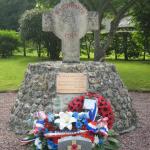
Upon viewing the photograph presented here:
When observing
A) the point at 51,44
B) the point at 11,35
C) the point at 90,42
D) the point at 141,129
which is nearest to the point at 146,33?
the point at 90,42

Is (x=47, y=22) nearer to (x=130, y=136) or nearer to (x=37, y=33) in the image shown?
(x=130, y=136)

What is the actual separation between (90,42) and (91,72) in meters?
20.1

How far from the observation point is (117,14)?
21.0 meters

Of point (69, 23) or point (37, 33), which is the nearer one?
point (69, 23)

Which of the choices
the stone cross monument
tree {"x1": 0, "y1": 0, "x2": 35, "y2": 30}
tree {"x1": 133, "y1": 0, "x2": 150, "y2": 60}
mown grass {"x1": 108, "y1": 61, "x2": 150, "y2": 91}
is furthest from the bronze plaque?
tree {"x1": 0, "y1": 0, "x2": 35, "y2": 30}

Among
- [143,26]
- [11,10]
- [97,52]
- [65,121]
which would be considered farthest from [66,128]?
[11,10]

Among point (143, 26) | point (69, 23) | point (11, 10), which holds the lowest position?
point (143, 26)

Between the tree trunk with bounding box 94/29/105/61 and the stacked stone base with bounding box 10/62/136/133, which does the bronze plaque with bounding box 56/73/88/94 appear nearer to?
the stacked stone base with bounding box 10/62/136/133

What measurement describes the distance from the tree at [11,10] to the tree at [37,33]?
814 inches

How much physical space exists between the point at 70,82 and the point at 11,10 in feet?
134

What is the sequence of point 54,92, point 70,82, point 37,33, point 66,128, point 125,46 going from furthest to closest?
1. point 125,46
2. point 37,33
3. point 54,92
4. point 70,82
5. point 66,128

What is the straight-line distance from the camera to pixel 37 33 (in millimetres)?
26188

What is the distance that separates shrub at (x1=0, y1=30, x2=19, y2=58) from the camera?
3042cm

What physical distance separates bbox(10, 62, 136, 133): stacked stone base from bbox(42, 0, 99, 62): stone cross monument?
0.50m
